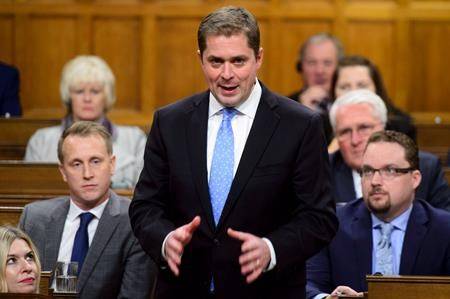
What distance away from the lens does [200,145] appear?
3416 mm

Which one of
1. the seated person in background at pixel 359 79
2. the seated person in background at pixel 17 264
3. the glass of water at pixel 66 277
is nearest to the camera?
the seated person in background at pixel 17 264

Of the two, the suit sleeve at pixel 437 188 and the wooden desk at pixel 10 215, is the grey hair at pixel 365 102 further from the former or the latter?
the wooden desk at pixel 10 215

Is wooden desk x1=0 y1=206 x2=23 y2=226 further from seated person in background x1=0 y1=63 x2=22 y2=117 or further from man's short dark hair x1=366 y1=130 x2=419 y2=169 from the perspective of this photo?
seated person in background x1=0 y1=63 x2=22 y2=117

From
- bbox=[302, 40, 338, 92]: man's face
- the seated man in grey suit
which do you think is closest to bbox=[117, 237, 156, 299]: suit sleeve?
the seated man in grey suit

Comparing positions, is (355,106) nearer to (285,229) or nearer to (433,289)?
(433,289)

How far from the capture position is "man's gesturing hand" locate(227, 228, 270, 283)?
3.15m

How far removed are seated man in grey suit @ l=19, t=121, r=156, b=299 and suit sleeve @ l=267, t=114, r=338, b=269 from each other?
139 centimetres

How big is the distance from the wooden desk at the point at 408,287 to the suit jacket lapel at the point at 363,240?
0.67 metres

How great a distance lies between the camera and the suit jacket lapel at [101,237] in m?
4.60

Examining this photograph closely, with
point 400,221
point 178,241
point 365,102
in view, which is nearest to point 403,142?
point 400,221

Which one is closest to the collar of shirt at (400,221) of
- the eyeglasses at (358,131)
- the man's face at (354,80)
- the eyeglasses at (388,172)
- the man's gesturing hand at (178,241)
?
the eyeglasses at (388,172)

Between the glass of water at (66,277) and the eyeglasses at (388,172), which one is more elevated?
the eyeglasses at (388,172)

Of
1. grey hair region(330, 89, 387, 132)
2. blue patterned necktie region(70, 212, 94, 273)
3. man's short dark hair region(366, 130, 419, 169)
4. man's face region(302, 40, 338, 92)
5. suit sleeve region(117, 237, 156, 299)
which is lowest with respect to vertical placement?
suit sleeve region(117, 237, 156, 299)

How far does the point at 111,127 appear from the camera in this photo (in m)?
6.33
